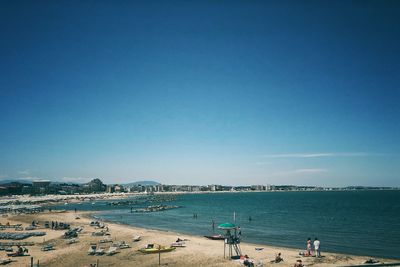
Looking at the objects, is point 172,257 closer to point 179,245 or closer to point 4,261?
point 179,245

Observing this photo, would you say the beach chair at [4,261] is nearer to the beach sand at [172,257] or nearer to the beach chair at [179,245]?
the beach sand at [172,257]

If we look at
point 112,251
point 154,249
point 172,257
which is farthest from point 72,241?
point 172,257

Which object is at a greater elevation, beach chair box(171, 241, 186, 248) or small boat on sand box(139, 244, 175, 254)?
small boat on sand box(139, 244, 175, 254)

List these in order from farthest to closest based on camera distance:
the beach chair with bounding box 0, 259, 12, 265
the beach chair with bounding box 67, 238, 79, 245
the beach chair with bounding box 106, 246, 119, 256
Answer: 1. the beach chair with bounding box 67, 238, 79, 245
2. the beach chair with bounding box 106, 246, 119, 256
3. the beach chair with bounding box 0, 259, 12, 265

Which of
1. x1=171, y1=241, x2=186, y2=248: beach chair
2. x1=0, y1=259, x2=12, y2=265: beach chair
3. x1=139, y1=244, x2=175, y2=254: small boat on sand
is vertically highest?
x1=0, y1=259, x2=12, y2=265: beach chair

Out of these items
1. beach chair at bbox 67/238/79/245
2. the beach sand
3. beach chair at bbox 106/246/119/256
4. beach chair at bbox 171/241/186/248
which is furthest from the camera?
beach chair at bbox 67/238/79/245

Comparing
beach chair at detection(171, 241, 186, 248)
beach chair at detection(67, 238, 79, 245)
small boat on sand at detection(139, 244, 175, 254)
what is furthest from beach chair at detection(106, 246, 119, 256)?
beach chair at detection(67, 238, 79, 245)

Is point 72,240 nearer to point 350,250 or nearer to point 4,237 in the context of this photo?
point 4,237

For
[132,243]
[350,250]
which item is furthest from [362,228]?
[132,243]

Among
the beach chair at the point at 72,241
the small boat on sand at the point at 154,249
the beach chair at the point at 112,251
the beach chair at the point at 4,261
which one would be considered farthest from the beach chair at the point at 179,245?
the beach chair at the point at 4,261

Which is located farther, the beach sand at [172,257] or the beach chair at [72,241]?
the beach chair at [72,241]

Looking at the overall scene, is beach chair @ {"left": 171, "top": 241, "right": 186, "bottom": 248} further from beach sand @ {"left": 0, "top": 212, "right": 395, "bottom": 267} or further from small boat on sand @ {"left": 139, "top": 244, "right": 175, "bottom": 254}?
small boat on sand @ {"left": 139, "top": 244, "right": 175, "bottom": 254}

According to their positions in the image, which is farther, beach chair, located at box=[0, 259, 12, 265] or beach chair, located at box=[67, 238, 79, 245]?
beach chair, located at box=[67, 238, 79, 245]

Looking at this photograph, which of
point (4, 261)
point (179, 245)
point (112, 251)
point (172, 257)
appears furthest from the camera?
point (179, 245)
